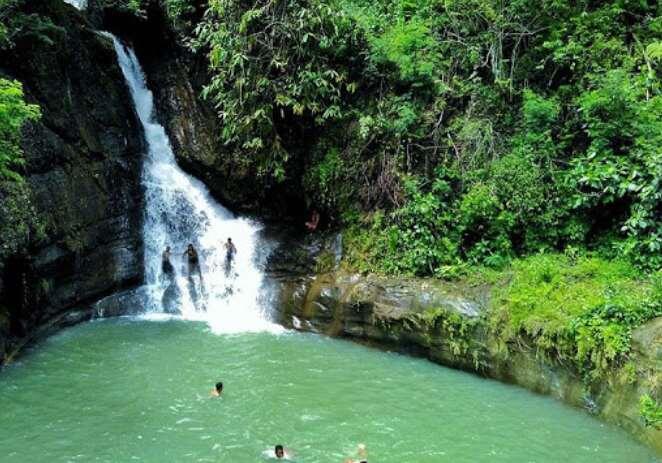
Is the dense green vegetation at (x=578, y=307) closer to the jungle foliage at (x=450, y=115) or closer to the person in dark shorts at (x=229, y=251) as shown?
the jungle foliage at (x=450, y=115)

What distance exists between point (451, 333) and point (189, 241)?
23.1 ft

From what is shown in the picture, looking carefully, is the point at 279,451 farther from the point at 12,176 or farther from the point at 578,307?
the point at 12,176

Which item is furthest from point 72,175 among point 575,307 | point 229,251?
point 575,307

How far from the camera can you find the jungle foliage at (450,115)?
9.50 m

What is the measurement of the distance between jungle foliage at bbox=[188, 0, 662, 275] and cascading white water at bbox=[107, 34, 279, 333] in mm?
1935

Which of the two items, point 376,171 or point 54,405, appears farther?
point 376,171

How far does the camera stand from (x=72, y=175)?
11586 mm

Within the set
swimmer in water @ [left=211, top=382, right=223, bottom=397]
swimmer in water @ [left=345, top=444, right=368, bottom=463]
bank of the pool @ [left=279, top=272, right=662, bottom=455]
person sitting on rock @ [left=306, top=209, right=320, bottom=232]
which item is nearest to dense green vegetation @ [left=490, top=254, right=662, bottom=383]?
bank of the pool @ [left=279, top=272, right=662, bottom=455]

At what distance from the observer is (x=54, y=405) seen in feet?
25.5

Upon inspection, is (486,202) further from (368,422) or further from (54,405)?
(54,405)

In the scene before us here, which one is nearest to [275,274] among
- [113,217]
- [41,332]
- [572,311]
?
[113,217]

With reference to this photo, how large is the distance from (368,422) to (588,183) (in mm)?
5368

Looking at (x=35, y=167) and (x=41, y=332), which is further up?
(x=35, y=167)

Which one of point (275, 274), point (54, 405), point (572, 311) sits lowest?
point (54, 405)
